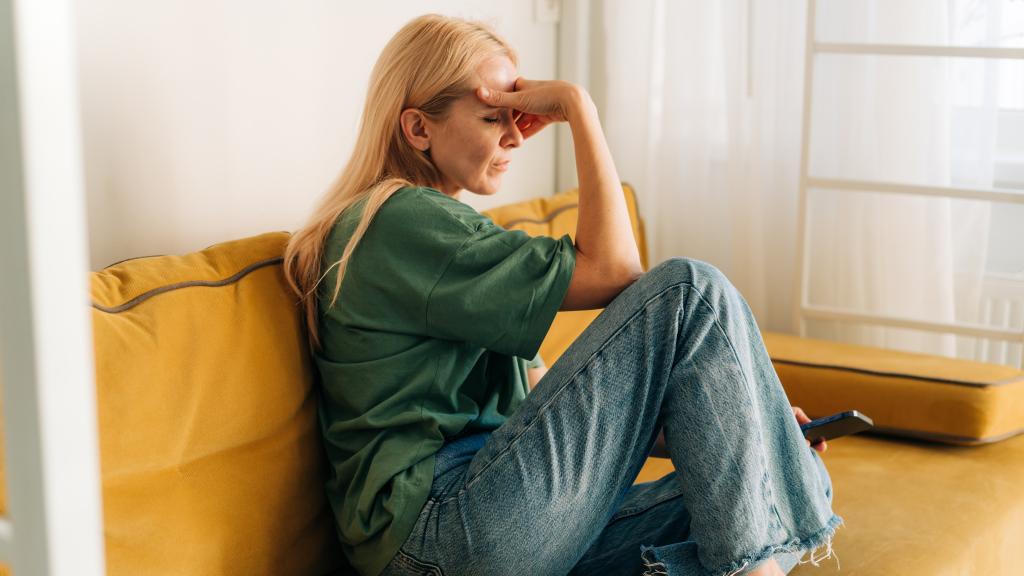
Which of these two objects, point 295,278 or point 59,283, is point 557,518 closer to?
point 295,278

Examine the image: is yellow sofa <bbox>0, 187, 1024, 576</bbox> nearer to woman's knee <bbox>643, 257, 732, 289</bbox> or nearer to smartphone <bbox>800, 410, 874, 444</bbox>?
smartphone <bbox>800, 410, 874, 444</bbox>

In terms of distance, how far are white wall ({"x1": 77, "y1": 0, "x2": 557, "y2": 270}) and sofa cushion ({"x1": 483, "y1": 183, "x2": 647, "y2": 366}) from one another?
34 cm

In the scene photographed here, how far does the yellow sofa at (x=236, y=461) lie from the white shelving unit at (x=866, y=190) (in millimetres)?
609

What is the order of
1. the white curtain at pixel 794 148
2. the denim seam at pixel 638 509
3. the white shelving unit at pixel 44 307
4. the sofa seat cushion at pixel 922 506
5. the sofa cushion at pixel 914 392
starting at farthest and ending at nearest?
the white curtain at pixel 794 148, the sofa cushion at pixel 914 392, the sofa seat cushion at pixel 922 506, the denim seam at pixel 638 509, the white shelving unit at pixel 44 307

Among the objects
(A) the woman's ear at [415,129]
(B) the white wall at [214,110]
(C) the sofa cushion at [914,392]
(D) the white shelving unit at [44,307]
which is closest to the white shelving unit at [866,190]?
(C) the sofa cushion at [914,392]

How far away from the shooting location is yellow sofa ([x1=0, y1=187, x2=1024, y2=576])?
4.26 feet

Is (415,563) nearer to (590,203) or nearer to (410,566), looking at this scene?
(410,566)

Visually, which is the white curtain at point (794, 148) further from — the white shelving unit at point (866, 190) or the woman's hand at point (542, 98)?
the woman's hand at point (542, 98)

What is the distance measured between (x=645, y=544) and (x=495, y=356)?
35 centimetres

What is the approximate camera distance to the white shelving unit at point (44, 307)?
439mm

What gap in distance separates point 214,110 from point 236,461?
65cm

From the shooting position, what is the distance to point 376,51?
85.4 inches

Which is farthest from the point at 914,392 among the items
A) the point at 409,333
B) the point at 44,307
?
the point at 44,307

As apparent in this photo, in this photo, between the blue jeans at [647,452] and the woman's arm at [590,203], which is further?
the woman's arm at [590,203]
